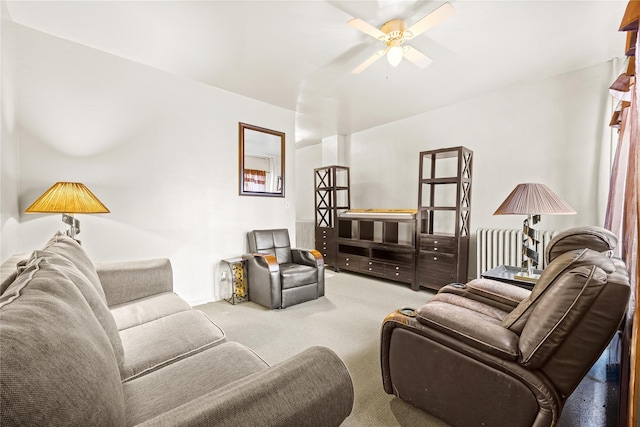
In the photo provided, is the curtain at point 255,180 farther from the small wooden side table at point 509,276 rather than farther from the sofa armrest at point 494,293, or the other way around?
the small wooden side table at point 509,276

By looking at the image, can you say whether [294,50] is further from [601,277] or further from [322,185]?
[322,185]

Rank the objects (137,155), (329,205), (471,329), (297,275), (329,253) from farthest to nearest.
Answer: (329,205) → (329,253) → (297,275) → (137,155) → (471,329)

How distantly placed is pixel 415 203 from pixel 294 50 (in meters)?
3.00

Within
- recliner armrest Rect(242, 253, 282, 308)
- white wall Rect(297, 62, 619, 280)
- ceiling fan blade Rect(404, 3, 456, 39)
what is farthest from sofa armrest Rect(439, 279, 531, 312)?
white wall Rect(297, 62, 619, 280)

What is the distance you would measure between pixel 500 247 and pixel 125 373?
3.88 meters

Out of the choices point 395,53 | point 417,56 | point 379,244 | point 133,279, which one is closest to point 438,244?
point 379,244

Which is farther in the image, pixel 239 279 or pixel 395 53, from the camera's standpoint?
pixel 239 279

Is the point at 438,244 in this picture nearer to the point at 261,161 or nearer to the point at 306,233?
the point at 261,161

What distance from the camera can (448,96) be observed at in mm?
3609

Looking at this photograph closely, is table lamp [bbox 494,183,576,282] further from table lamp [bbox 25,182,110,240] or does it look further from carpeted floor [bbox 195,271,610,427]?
table lamp [bbox 25,182,110,240]

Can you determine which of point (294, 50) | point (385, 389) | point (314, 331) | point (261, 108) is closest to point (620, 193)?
point (385, 389)

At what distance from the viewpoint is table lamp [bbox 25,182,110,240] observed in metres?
1.90

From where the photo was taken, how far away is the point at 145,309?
1.77 meters

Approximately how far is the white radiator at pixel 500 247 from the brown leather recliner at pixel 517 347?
182 centimetres
